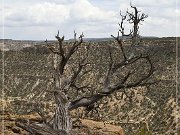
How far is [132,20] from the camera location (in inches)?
470

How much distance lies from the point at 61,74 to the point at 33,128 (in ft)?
5.56

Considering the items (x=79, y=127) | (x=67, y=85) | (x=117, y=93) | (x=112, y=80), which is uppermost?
(x=67, y=85)

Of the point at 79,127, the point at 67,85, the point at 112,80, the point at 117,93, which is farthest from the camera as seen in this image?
the point at 117,93

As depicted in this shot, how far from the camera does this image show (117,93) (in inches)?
2822

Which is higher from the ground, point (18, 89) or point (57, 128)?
point (57, 128)

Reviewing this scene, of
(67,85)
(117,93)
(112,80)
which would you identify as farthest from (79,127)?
(117,93)

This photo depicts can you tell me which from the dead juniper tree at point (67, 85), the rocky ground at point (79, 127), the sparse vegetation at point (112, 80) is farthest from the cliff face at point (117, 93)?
the dead juniper tree at point (67, 85)

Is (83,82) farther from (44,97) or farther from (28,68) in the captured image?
(28,68)

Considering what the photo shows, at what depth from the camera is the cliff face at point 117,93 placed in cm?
5897

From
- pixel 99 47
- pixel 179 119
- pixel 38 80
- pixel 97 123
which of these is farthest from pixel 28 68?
pixel 97 123

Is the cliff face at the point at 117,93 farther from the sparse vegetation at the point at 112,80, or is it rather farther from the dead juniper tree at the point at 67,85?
the dead juniper tree at the point at 67,85

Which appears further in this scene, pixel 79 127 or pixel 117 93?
pixel 117 93

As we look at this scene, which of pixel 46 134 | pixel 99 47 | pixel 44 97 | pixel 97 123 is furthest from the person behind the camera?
pixel 99 47

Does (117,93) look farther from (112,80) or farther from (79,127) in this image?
(79,127)
